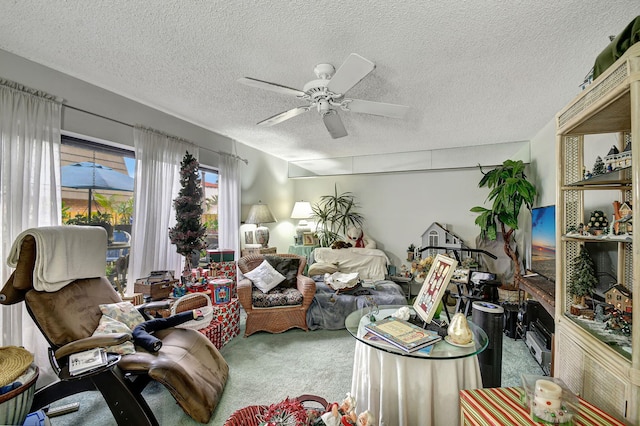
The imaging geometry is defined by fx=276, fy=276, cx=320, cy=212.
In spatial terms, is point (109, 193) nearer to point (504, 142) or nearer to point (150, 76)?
point (150, 76)

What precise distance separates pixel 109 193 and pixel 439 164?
172 inches

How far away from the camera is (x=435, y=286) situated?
5.10 ft

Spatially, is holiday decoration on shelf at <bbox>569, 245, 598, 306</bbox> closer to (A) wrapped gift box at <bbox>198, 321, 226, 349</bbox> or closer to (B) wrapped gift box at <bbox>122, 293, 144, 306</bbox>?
(A) wrapped gift box at <bbox>198, 321, 226, 349</bbox>

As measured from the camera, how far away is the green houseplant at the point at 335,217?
17.2 feet

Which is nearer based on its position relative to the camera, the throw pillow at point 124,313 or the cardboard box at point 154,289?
the throw pillow at point 124,313

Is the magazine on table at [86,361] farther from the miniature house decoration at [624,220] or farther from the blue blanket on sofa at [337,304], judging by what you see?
the miniature house decoration at [624,220]

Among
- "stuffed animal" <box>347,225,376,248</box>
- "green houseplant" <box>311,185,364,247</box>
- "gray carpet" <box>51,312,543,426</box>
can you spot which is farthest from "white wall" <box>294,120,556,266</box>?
"gray carpet" <box>51,312,543,426</box>

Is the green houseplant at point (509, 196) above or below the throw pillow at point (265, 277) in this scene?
above

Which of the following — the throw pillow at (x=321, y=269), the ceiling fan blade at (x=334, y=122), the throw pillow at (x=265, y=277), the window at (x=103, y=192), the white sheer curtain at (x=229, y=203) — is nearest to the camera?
the ceiling fan blade at (x=334, y=122)

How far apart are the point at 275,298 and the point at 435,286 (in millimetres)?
2047

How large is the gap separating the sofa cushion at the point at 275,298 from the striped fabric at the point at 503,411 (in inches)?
86.4

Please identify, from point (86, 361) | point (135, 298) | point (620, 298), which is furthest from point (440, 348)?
point (135, 298)

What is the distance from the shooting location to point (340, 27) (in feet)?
5.21

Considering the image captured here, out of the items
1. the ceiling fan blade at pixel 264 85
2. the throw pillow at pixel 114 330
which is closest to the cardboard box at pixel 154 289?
the throw pillow at pixel 114 330
